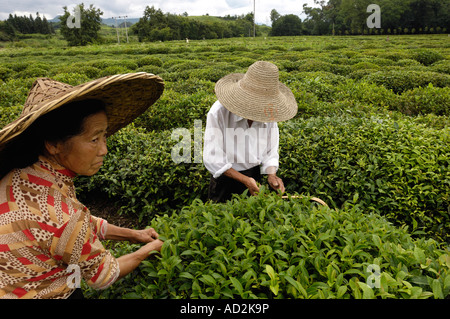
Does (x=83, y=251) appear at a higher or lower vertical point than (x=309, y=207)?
higher

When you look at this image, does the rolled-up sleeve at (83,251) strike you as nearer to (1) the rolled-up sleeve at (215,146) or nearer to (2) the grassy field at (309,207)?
(2) the grassy field at (309,207)

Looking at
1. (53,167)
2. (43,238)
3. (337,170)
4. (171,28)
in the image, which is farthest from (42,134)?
(171,28)

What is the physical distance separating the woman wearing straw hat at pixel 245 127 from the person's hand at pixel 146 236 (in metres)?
0.73

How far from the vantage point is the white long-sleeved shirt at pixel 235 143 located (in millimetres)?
2254

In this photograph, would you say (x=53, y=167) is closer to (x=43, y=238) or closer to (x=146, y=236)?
(x=43, y=238)

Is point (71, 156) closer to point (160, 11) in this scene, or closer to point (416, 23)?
point (160, 11)

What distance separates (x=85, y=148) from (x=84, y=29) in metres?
50.0

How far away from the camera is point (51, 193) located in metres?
1.16

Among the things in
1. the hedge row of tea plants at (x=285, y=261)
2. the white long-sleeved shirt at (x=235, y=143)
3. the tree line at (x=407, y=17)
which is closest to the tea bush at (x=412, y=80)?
the white long-sleeved shirt at (x=235, y=143)

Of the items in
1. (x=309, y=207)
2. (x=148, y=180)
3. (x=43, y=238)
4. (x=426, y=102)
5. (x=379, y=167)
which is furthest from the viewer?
(x=426, y=102)

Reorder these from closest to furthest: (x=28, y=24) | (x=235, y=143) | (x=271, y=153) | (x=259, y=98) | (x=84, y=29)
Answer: (x=259, y=98), (x=235, y=143), (x=271, y=153), (x=84, y=29), (x=28, y=24)

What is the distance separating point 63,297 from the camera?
1.32 metres

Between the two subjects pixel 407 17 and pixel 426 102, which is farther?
pixel 407 17

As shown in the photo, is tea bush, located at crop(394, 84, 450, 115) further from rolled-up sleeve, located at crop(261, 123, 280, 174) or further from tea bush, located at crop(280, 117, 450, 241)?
rolled-up sleeve, located at crop(261, 123, 280, 174)
